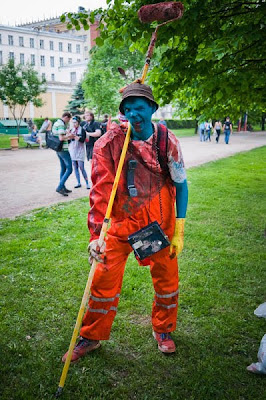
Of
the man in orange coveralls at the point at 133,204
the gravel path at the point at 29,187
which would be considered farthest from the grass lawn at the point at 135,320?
the gravel path at the point at 29,187

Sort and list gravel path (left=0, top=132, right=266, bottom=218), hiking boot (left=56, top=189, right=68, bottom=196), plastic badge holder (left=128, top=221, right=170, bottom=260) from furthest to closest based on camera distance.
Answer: hiking boot (left=56, top=189, right=68, bottom=196)
gravel path (left=0, top=132, right=266, bottom=218)
plastic badge holder (left=128, top=221, right=170, bottom=260)

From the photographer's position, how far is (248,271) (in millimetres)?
4523

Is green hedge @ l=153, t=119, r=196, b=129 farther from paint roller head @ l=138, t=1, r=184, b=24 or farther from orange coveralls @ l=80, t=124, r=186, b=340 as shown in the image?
orange coveralls @ l=80, t=124, r=186, b=340

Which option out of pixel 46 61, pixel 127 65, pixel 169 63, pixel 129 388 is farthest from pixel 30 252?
pixel 46 61

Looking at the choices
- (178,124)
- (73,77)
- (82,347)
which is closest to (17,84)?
(178,124)

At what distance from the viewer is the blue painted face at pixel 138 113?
8.52 feet

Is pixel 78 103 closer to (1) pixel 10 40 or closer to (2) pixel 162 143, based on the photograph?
(1) pixel 10 40

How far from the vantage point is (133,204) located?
2785mm

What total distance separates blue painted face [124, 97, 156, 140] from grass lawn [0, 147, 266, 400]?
1.84m

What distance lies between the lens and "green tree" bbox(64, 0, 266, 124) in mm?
4277

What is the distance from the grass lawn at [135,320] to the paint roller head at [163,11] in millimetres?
2685

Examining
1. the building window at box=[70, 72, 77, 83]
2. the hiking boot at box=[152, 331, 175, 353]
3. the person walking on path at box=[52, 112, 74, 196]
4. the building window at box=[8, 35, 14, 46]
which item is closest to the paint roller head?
the hiking boot at box=[152, 331, 175, 353]

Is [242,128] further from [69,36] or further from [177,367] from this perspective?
[69,36]

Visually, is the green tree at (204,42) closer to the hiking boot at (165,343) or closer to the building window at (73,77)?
the hiking boot at (165,343)
